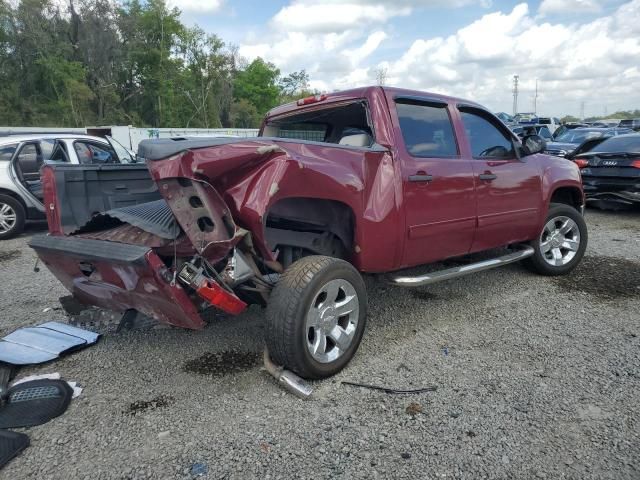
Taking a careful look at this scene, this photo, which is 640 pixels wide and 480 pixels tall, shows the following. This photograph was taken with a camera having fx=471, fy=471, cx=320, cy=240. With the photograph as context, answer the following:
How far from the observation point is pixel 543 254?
201 inches

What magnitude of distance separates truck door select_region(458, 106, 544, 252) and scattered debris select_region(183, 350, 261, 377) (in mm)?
2231

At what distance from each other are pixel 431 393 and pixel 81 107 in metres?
48.2

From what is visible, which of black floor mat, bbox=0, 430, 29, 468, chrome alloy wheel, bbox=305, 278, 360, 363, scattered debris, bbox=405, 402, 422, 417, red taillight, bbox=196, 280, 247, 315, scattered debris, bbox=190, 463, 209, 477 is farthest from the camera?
chrome alloy wheel, bbox=305, 278, 360, 363

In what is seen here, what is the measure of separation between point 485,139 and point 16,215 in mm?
7465

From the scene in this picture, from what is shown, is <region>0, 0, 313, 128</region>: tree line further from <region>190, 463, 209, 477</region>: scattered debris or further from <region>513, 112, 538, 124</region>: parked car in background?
<region>190, 463, 209, 477</region>: scattered debris

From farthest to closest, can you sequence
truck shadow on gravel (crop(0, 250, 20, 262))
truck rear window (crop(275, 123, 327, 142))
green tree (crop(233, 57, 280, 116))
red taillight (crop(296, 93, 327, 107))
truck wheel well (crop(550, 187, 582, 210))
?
green tree (crop(233, 57, 280, 116)) → truck shadow on gravel (crop(0, 250, 20, 262)) → truck wheel well (crop(550, 187, 582, 210)) → truck rear window (crop(275, 123, 327, 142)) → red taillight (crop(296, 93, 327, 107))

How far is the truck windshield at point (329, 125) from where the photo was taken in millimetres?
3773

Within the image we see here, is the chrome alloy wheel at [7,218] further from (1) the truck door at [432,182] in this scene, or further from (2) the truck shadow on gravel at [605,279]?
(2) the truck shadow on gravel at [605,279]

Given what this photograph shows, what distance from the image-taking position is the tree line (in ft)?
134

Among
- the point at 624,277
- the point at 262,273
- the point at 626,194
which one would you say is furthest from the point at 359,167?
the point at 626,194

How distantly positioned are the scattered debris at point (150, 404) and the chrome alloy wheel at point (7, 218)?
6.51 meters

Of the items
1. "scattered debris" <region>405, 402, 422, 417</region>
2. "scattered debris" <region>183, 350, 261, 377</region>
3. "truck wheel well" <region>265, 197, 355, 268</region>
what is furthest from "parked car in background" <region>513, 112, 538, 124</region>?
"scattered debris" <region>405, 402, 422, 417</region>

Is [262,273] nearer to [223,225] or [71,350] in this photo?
[223,225]

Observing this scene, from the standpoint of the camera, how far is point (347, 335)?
10.4 feet
